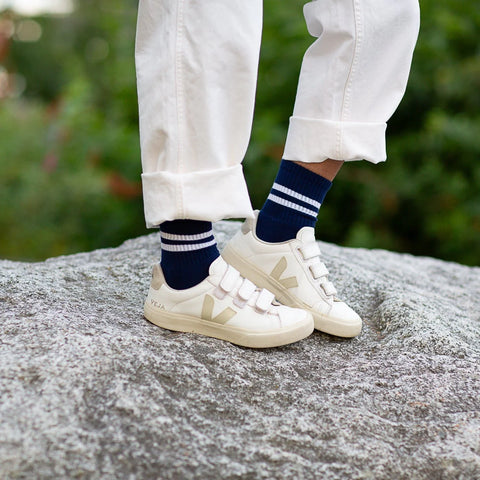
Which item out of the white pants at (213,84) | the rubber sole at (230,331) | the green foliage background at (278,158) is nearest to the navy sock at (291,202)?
the white pants at (213,84)

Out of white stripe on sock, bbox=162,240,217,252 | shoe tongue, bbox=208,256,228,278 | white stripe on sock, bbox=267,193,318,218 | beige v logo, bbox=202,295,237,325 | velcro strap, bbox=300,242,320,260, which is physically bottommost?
beige v logo, bbox=202,295,237,325

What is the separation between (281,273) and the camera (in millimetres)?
1508

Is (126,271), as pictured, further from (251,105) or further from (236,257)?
(251,105)

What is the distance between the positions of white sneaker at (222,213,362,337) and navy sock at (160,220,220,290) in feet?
0.63

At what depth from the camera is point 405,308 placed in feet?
5.47

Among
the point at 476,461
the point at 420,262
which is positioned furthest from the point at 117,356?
the point at 420,262

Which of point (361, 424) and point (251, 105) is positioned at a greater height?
point (251, 105)

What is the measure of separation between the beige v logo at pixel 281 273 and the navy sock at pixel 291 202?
55 mm

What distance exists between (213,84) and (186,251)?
0.36m

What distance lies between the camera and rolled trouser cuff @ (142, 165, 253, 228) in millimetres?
1198

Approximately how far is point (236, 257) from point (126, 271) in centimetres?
42

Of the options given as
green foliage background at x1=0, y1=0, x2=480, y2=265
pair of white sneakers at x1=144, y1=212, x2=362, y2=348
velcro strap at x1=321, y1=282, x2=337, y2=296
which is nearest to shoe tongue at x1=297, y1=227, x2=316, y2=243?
pair of white sneakers at x1=144, y1=212, x2=362, y2=348

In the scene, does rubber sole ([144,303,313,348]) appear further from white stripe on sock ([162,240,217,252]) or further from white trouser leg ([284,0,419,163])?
white trouser leg ([284,0,419,163])

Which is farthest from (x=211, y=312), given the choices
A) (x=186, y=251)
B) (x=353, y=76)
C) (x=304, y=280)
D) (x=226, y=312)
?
(x=353, y=76)
